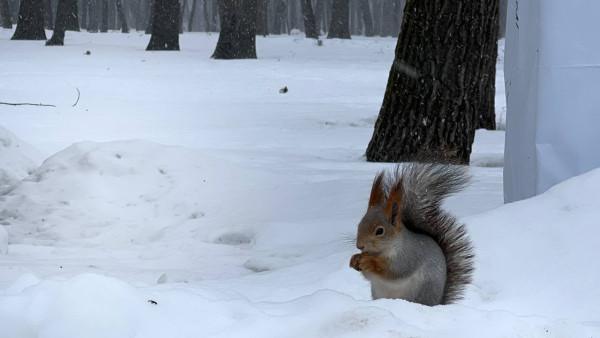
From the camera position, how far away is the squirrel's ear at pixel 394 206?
9.50ft

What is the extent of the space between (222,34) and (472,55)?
14561mm

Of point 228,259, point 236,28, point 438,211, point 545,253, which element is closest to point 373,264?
point 438,211

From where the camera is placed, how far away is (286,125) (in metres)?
10.7

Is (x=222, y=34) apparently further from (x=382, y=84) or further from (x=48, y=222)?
(x=48, y=222)

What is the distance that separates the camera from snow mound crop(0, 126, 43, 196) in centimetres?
702

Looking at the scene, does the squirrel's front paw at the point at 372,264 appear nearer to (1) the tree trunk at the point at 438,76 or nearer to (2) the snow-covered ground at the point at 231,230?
(2) the snow-covered ground at the point at 231,230

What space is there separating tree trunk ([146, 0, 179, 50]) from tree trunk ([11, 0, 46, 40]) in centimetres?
417

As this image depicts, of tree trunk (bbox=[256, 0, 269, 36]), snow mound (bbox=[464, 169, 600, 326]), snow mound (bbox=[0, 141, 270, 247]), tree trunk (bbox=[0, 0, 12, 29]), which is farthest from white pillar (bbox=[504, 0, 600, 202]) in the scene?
tree trunk (bbox=[0, 0, 12, 29])

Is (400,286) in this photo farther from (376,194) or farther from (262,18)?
(262,18)

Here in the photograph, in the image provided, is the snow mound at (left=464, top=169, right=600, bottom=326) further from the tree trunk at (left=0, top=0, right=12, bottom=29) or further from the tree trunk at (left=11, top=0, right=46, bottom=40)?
the tree trunk at (left=0, top=0, right=12, bottom=29)

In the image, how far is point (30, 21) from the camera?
2595 centimetres

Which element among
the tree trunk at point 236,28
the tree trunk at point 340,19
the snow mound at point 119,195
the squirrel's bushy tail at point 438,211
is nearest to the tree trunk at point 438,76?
the snow mound at point 119,195

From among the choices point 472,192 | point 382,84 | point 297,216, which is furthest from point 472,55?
point 382,84

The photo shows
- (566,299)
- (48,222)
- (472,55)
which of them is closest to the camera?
(566,299)
